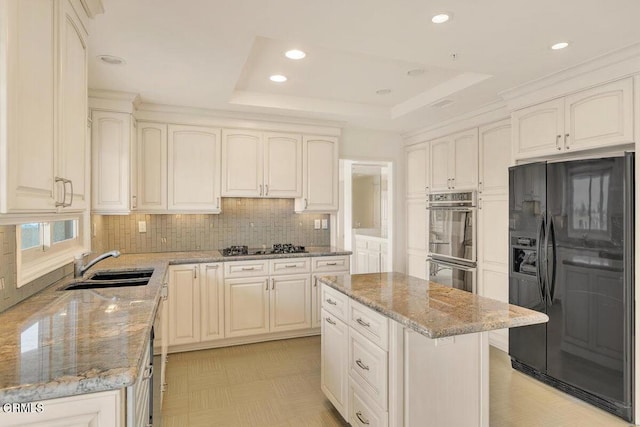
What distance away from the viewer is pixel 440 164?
14.8ft

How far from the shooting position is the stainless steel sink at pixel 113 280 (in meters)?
2.54

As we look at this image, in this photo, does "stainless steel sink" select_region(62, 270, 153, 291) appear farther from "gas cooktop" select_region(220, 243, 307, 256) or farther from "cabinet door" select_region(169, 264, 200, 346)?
"gas cooktop" select_region(220, 243, 307, 256)

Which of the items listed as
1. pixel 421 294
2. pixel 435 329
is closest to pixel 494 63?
pixel 421 294

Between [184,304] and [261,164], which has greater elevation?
[261,164]

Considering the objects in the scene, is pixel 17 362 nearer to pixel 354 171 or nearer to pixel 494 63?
pixel 494 63

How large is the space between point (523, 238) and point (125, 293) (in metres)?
2.97

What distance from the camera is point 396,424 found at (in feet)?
6.11

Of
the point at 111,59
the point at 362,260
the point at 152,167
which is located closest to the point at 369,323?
the point at 111,59

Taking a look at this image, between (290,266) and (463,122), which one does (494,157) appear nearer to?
(463,122)

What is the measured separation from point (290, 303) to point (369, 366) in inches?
83.5

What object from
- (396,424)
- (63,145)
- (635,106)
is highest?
(635,106)

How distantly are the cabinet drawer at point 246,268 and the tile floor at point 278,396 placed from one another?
78 centimetres

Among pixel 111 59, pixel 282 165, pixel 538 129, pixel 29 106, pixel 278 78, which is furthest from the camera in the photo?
pixel 282 165

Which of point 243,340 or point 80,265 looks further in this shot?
point 243,340
